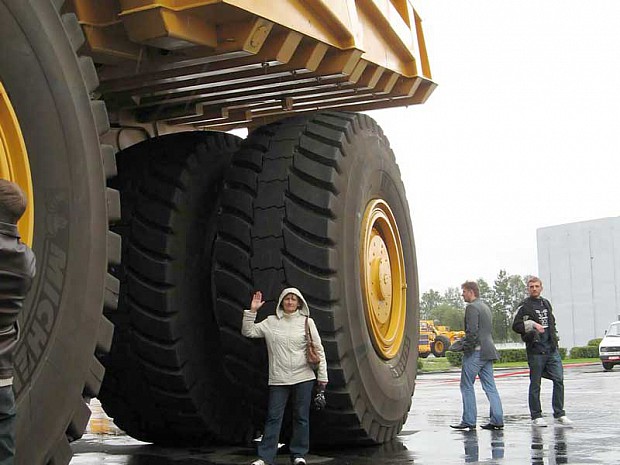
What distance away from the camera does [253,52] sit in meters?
5.36

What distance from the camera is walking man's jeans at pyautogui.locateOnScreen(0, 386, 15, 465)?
136 inches

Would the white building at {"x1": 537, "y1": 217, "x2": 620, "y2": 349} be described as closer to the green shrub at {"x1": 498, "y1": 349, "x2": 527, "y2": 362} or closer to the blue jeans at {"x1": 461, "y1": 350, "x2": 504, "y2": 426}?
the green shrub at {"x1": 498, "y1": 349, "x2": 527, "y2": 362}

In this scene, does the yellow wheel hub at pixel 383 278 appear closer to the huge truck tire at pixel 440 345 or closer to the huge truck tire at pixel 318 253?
the huge truck tire at pixel 318 253

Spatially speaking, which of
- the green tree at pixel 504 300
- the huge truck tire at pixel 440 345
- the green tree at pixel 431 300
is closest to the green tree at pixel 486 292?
the green tree at pixel 504 300


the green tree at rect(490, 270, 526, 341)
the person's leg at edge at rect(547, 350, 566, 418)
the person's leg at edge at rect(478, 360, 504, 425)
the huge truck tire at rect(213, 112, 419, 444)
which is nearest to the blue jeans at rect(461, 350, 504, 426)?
the person's leg at edge at rect(478, 360, 504, 425)

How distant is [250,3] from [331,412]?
2885 mm

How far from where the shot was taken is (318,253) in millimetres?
6270

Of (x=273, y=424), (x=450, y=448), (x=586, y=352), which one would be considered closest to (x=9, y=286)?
(x=273, y=424)

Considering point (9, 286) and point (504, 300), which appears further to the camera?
point (504, 300)

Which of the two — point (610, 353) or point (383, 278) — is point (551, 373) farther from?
point (610, 353)

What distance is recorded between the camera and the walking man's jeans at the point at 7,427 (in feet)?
11.4

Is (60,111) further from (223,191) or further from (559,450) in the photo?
(559,450)

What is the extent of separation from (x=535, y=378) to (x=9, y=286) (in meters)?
7.53

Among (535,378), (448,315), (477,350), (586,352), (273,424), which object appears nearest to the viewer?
(273,424)
